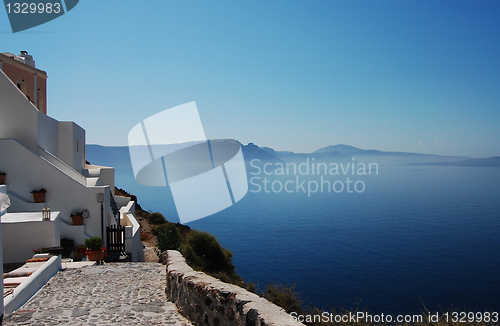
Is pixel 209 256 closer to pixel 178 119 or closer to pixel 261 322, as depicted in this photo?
pixel 178 119

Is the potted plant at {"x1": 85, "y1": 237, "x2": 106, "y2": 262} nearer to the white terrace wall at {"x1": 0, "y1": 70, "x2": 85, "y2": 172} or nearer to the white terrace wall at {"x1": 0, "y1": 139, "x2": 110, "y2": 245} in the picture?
the white terrace wall at {"x1": 0, "y1": 139, "x2": 110, "y2": 245}

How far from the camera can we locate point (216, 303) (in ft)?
12.4

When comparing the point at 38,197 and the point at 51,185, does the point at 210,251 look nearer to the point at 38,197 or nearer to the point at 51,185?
the point at 51,185

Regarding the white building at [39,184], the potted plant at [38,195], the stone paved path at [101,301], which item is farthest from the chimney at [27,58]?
the stone paved path at [101,301]

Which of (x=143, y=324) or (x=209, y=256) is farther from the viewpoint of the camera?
(x=209, y=256)

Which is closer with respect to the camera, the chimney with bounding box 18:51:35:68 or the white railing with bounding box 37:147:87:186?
the white railing with bounding box 37:147:87:186

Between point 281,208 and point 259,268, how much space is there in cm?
6667

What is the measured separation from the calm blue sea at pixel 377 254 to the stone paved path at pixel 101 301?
15.0 m

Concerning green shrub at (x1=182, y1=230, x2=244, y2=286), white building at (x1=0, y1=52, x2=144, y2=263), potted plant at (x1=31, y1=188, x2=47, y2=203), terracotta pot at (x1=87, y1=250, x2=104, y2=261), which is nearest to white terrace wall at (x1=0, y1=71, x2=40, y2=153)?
white building at (x1=0, y1=52, x2=144, y2=263)

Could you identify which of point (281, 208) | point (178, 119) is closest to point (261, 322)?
point (178, 119)

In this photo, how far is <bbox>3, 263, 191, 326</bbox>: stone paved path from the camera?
4492 mm

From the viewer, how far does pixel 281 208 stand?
115938mm

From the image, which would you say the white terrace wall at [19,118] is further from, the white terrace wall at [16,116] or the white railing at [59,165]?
the white railing at [59,165]

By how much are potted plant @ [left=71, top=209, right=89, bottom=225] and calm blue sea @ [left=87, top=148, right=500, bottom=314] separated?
44.0ft
